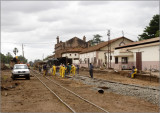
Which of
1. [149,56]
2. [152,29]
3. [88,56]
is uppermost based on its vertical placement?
[152,29]

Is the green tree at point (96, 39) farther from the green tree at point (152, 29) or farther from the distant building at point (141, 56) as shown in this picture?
the distant building at point (141, 56)

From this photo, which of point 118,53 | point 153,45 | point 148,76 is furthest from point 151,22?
point 148,76

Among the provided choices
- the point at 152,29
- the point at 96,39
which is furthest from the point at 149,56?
the point at 96,39

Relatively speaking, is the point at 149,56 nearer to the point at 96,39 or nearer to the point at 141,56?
the point at 141,56

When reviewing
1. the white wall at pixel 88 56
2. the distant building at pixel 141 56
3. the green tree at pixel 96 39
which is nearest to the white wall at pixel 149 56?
the distant building at pixel 141 56

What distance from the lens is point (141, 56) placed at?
3153 centimetres

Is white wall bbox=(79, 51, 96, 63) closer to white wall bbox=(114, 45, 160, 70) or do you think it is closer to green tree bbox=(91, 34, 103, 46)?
white wall bbox=(114, 45, 160, 70)

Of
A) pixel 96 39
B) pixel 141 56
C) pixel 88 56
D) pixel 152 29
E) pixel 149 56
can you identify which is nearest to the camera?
pixel 149 56

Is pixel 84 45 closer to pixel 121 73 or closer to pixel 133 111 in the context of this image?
pixel 121 73

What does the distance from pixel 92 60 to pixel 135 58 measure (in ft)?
71.1

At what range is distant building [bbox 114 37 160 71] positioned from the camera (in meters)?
27.9

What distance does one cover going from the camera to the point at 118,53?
120ft

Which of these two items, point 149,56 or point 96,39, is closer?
point 149,56

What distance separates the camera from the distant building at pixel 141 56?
91.6 feet
